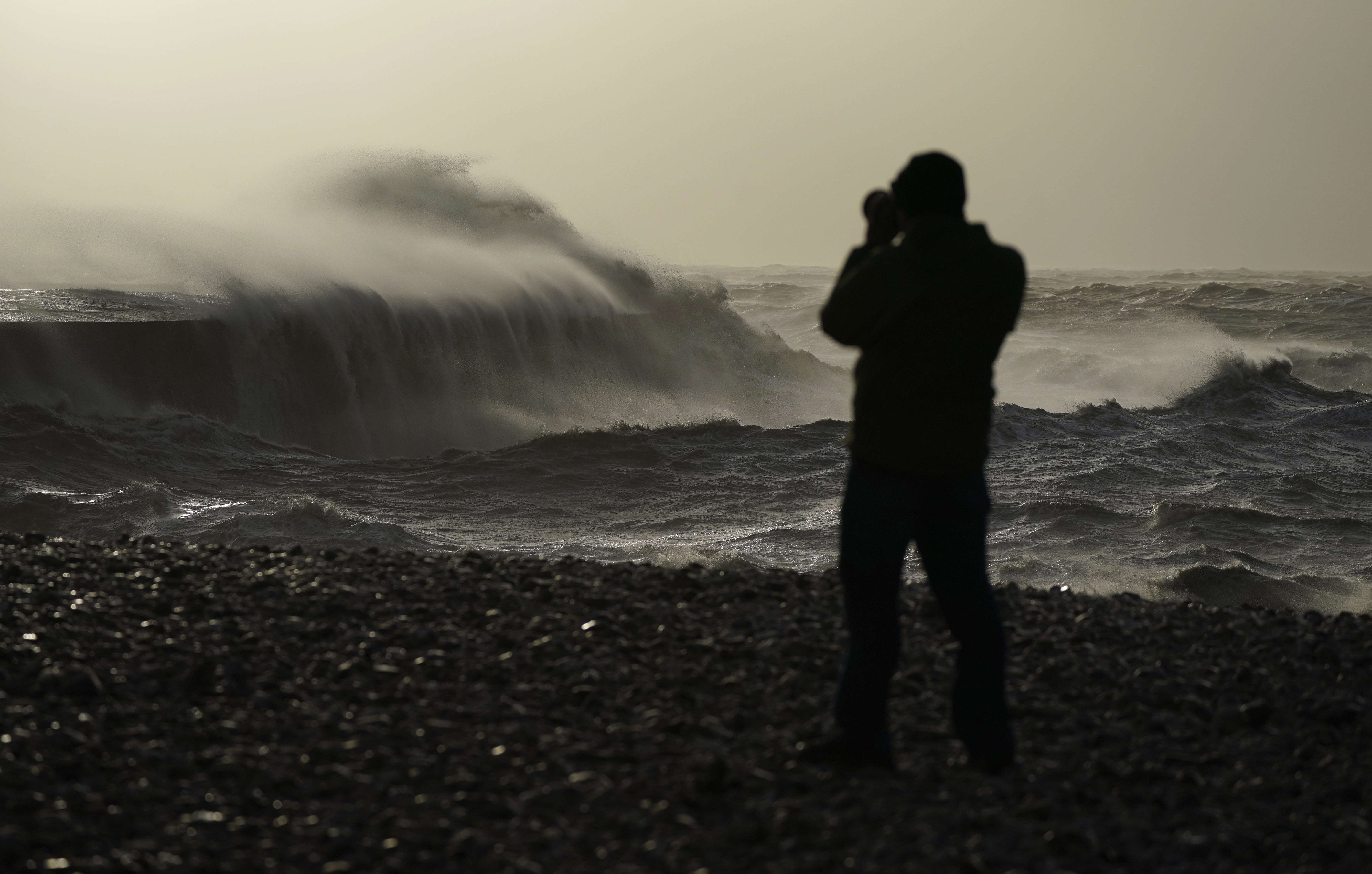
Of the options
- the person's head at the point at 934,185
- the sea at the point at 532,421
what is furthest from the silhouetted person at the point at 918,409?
the sea at the point at 532,421

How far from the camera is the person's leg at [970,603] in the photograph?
314 centimetres

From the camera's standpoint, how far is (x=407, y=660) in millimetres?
4172

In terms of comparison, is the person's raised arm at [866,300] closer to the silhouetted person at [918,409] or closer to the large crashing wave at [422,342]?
the silhouetted person at [918,409]

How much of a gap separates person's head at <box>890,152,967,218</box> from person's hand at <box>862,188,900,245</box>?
0.42 feet

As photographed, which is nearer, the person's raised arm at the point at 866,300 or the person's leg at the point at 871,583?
the person's raised arm at the point at 866,300

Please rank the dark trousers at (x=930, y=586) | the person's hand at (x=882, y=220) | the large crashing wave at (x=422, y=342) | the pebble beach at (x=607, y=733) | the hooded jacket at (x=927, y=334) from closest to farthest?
1. the pebble beach at (x=607, y=733)
2. the hooded jacket at (x=927, y=334)
3. the dark trousers at (x=930, y=586)
4. the person's hand at (x=882, y=220)
5. the large crashing wave at (x=422, y=342)

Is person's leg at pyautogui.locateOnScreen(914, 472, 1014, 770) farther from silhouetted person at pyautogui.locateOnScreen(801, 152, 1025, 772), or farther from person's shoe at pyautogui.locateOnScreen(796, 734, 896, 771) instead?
person's shoe at pyautogui.locateOnScreen(796, 734, 896, 771)

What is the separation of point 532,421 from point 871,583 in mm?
17056

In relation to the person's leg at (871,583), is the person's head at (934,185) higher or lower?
higher

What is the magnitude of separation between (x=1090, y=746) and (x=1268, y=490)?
11396mm

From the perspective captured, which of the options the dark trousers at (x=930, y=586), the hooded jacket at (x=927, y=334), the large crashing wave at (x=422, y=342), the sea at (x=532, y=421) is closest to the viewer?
the hooded jacket at (x=927, y=334)

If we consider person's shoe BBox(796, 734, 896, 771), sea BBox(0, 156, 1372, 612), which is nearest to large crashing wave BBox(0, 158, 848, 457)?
sea BBox(0, 156, 1372, 612)

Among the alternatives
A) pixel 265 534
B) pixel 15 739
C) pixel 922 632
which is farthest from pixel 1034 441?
pixel 15 739

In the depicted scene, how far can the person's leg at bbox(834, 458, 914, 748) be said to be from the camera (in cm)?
307
